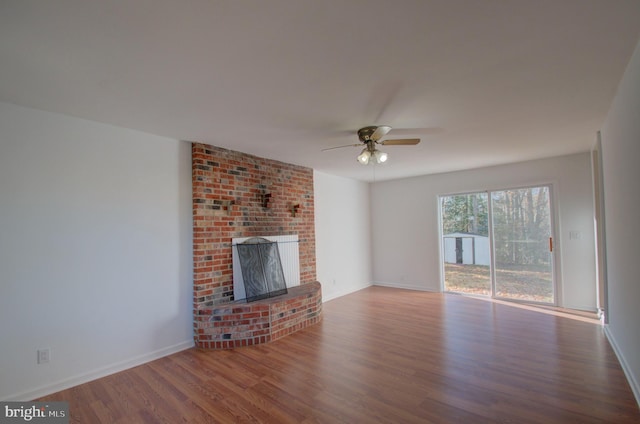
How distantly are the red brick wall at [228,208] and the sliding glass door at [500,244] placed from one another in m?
3.08

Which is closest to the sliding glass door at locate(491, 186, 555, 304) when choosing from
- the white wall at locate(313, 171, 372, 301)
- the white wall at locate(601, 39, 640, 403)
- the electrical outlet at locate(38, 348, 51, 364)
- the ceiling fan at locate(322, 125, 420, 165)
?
the white wall at locate(601, 39, 640, 403)

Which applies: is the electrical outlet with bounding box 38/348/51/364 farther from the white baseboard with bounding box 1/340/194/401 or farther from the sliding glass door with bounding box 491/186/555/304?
the sliding glass door with bounding box 491/186/555/304

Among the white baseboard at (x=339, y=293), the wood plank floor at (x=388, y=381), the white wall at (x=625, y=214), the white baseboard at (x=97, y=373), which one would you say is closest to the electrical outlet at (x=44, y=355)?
the white baseboard at (x=97, y=373)

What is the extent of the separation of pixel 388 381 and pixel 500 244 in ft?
12.5

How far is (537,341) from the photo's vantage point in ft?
10.9

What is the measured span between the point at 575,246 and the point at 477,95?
3643 mm

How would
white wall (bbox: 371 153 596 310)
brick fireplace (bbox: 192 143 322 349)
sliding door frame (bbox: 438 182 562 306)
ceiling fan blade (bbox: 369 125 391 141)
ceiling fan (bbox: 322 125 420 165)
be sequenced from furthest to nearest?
sliding door frame (bbox: 438 182 562 306) < white wall (bbox: 371 153 596 310) < brick fireplace (bbox: 192 143 322 349) < ceiling fan (bbox: 322 125 420 165) < ceiling fan blade (bbox: 369 125 391 141)

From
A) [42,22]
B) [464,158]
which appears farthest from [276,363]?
[464,158]

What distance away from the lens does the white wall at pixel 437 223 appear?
443cm

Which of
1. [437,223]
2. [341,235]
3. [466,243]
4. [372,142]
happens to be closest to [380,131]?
[372,142]

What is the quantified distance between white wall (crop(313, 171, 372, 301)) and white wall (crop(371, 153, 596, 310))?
14.1 inches

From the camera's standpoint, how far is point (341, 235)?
5980mm

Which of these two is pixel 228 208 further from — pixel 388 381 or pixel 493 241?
pixel 493 241

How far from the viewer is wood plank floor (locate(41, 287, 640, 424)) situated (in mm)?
2133
